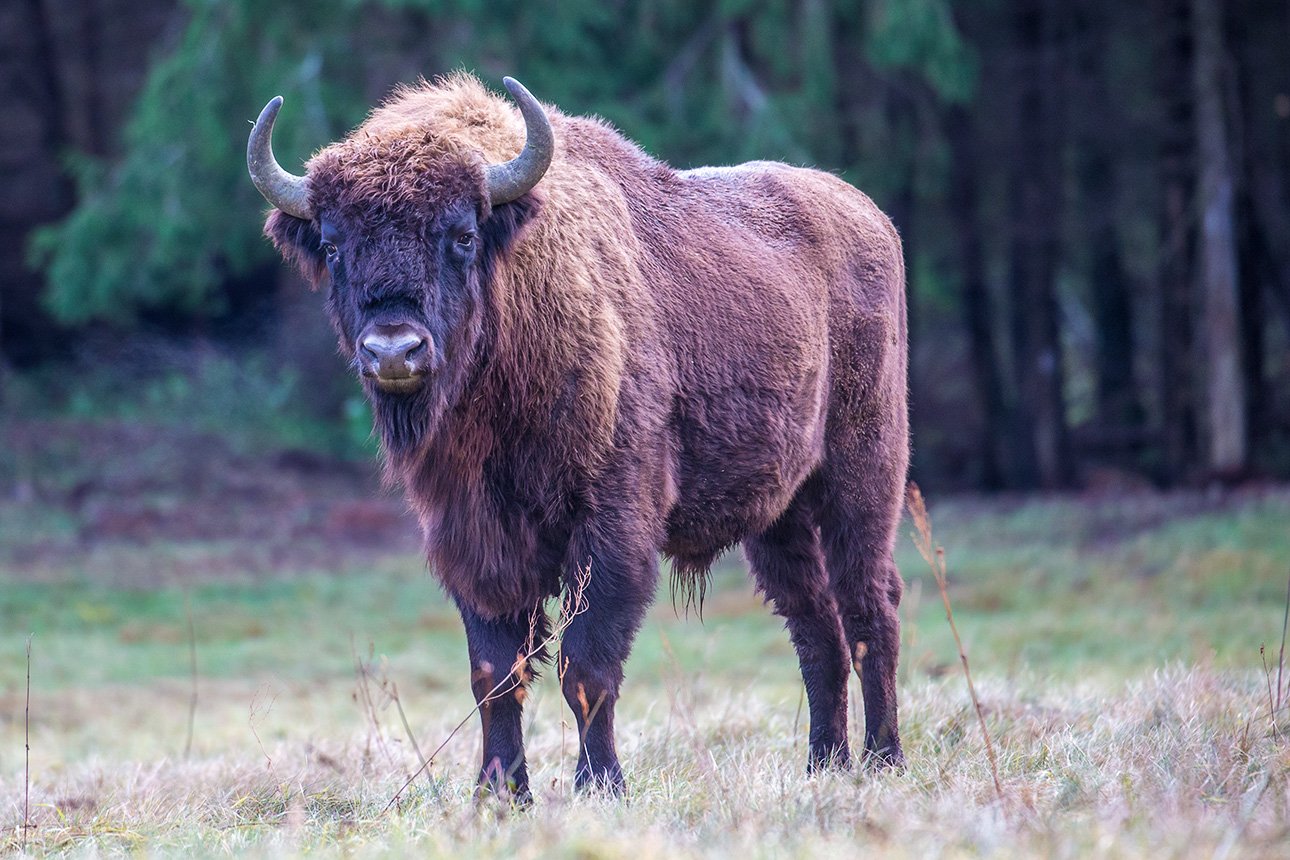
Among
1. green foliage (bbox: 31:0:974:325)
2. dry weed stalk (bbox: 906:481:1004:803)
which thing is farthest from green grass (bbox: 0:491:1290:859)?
green foliage (bbox: 31:0:974:325)

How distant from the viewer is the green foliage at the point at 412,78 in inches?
703

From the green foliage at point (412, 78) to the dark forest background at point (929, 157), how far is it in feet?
0.13

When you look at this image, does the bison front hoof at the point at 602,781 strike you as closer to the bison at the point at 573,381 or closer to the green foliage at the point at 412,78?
the bison at the point at 573,381

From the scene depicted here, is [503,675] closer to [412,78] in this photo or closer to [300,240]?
Answer: [300,240]

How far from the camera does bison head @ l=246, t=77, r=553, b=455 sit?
A: 553 cm

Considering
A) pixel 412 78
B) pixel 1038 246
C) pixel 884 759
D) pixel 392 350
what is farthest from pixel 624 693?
pixel 1038 246

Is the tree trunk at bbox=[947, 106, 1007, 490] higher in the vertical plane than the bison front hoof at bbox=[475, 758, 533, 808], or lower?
higher

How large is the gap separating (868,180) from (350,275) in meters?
14.3

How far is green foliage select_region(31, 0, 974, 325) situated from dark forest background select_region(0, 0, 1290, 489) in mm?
40

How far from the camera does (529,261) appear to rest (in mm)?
6074

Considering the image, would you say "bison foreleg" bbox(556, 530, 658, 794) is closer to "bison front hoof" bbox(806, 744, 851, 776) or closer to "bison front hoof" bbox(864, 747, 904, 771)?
"bison front hoof" bbox(806, 744, 851, 776)

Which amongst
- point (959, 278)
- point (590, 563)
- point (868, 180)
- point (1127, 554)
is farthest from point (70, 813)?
point (959, 278)

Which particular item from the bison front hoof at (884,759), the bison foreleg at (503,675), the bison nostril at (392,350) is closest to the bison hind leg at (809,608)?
the bison front hoof at (884,759)

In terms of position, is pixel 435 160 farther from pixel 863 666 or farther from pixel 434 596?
pixel 434 596
